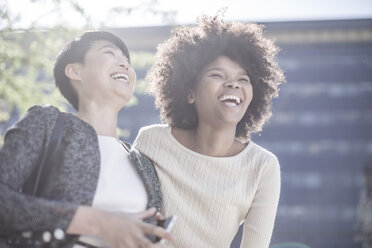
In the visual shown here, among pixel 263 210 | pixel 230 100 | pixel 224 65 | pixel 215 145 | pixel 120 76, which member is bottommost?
pixel 263 210

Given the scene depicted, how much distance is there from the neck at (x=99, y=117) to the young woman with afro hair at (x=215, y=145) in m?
0.45

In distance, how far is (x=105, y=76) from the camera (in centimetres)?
268

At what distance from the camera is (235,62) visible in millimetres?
3197

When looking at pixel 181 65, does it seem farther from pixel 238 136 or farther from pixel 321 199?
pixel 321 199

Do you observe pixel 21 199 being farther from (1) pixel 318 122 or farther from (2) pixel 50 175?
(1) pixel 318 122

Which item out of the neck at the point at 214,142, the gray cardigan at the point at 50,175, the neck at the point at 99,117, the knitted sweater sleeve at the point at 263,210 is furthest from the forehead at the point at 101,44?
the knitted sweater sleeve at the point at 263,210

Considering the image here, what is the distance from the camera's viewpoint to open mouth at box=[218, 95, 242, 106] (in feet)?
9.79

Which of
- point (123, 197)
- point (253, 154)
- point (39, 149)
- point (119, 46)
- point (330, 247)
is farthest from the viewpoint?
point (330, 247)

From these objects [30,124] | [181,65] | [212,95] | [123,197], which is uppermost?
[181,65]

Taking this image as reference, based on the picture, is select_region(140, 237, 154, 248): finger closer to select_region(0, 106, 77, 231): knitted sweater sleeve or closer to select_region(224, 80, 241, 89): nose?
select_region(0, 106, 77, 231): knitted sweater sleeve

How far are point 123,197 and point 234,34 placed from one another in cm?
150

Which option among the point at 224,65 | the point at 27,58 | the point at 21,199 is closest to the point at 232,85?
the point at 224,65

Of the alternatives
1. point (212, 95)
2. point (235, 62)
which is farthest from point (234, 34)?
point (212, 95)

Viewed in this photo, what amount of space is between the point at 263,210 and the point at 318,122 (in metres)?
50.1
